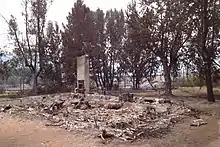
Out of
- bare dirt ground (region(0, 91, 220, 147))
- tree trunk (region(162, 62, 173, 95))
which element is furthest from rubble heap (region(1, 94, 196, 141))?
tree trunk (region(162, 62, 173, 95))

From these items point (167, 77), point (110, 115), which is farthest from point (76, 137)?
point (167, 77)

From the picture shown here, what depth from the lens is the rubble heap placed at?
1038 centimetres

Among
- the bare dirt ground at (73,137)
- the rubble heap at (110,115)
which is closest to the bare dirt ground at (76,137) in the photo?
the bare dirt ground at (73,137)

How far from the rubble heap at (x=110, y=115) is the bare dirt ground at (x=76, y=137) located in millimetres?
355

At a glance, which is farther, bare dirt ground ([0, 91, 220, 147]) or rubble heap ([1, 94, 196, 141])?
rubble heap ([1, 94, 196, 141])

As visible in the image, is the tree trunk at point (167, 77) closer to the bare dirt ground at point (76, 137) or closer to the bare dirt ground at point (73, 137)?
the bare dirt ground at point (76, 137)

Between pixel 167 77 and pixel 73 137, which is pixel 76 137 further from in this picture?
pixel 167 77

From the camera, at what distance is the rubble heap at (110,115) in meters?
10.4

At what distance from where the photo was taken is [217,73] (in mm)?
24734

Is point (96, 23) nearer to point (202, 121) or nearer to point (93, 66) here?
point (93, 66)

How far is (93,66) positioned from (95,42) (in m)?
2.33

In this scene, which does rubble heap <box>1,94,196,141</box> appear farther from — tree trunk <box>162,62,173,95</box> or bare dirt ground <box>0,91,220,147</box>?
tree trunk <box>162,62,173,95</box>

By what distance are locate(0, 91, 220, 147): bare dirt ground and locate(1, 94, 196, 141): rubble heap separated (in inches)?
14.0

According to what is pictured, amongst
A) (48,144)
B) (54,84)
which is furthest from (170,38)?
(48,144)
